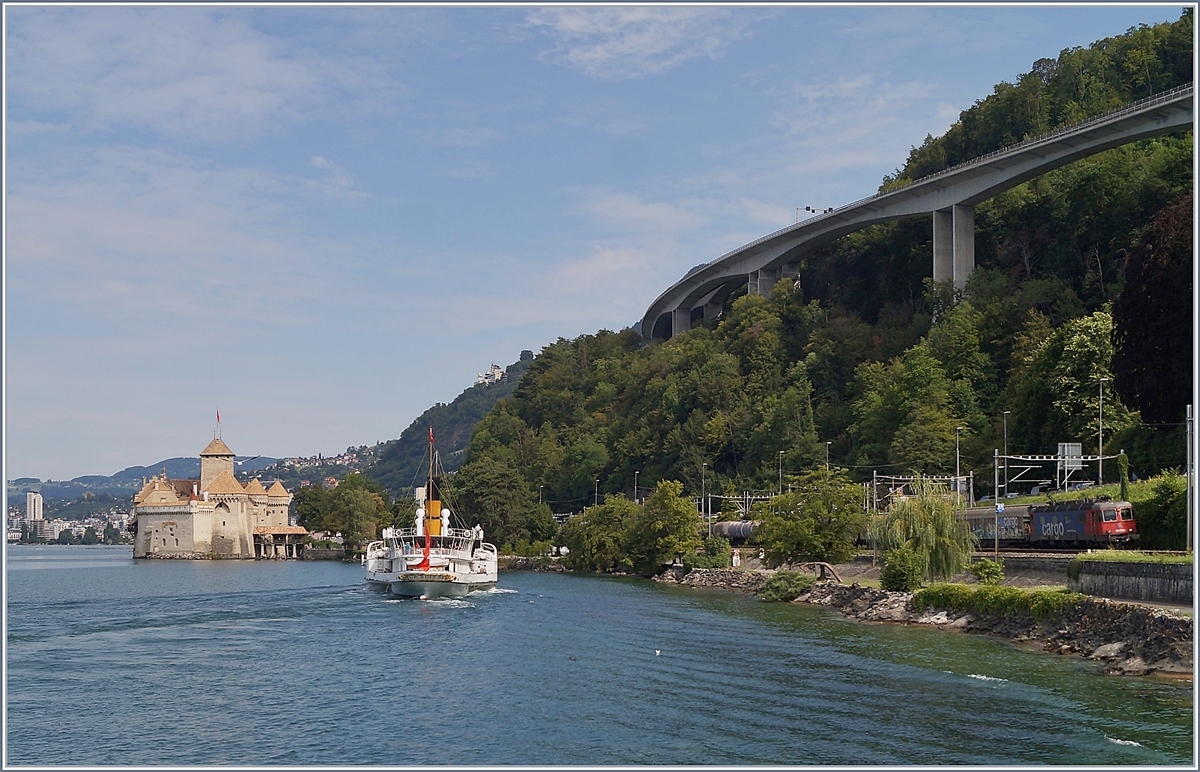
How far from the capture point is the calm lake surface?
2625cm

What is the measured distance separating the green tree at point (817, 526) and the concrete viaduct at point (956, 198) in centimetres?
3883

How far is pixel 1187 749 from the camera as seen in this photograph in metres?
24.8

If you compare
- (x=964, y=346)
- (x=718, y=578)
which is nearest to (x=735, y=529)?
(x=718, y=578)

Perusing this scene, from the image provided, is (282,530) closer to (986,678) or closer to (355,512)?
(355,512)

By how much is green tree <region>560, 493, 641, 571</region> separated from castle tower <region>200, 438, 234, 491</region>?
294 feet

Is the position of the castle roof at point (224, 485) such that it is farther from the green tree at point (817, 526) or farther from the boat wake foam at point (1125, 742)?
the boat wake foam at point (1125, 742)

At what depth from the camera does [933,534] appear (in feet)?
182

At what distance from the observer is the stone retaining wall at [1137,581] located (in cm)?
3712

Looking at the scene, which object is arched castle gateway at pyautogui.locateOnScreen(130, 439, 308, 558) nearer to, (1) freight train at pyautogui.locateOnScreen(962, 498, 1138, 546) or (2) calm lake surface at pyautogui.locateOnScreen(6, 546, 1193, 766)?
(2) calm lake surface at pyautogui.locateOnScreen(6, 546, 1193, 766)

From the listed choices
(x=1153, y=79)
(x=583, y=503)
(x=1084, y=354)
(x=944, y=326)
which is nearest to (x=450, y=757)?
(x=1084, y=354)

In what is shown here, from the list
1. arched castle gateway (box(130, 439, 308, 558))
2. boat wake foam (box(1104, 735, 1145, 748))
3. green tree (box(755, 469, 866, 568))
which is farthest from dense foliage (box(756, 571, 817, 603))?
arched castle gateway (box(130, 439, 308, 558))

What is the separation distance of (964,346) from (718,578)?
32435mm

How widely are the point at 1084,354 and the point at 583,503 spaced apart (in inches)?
3289

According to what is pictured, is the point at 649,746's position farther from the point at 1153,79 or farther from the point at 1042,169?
the point at 1153,79
